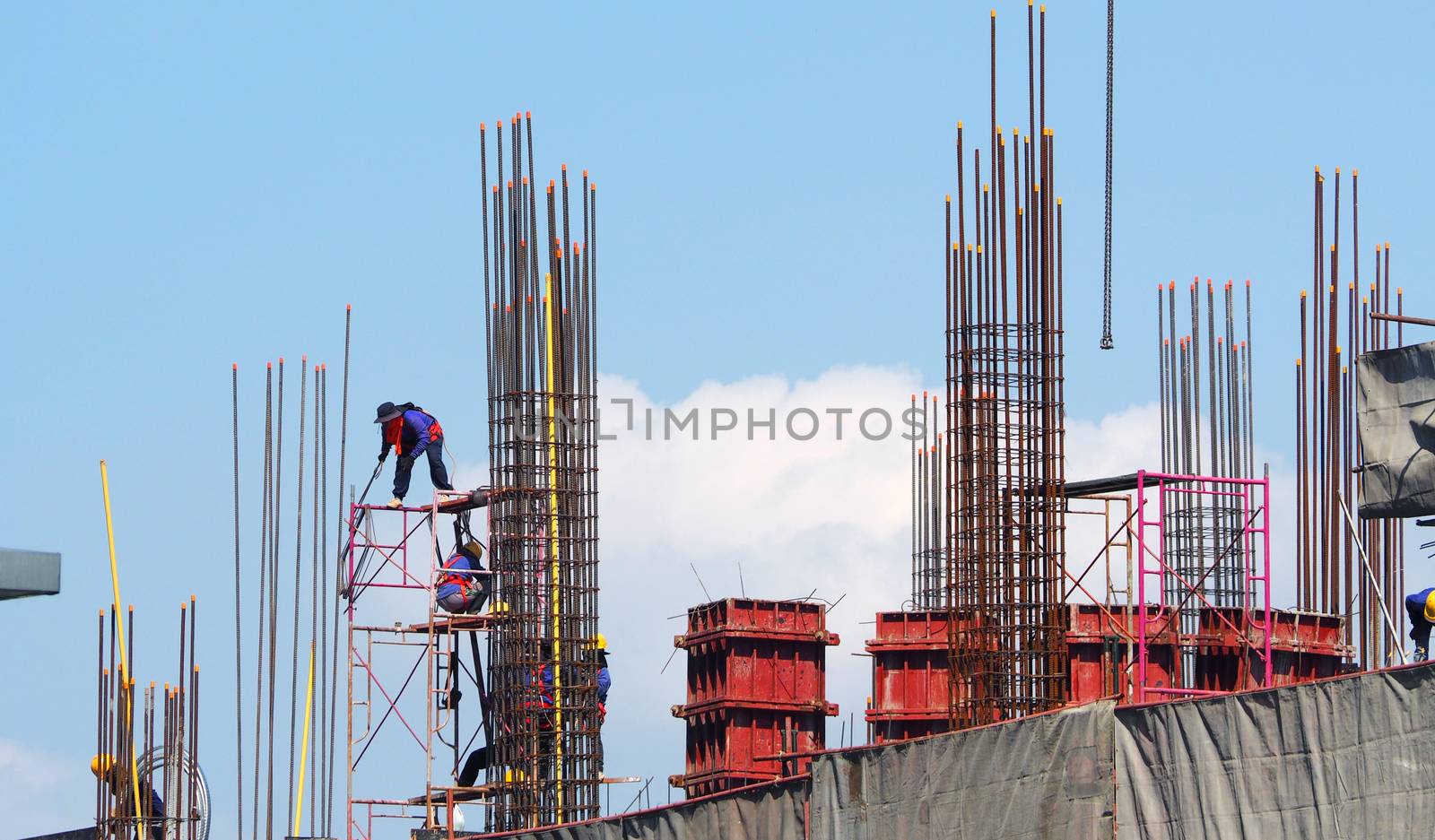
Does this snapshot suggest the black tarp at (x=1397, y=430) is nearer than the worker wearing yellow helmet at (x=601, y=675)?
Yes

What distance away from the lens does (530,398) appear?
1217 inches

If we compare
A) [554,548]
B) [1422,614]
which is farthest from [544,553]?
[1422,614]

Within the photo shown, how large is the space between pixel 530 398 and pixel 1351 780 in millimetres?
15903

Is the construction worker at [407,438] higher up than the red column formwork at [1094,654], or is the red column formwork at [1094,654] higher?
the construction worker at [407,438]

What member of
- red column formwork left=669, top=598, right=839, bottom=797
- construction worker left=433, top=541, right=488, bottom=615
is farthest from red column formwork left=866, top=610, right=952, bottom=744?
construction worker left=433, top=541, right=488, bottom=615

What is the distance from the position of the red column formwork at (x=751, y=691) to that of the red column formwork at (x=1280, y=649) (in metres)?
4.90

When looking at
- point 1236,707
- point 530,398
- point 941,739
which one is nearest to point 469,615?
point 530,398

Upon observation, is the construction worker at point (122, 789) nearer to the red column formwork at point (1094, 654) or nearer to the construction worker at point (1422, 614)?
the red column formwork at point (1094, 654)

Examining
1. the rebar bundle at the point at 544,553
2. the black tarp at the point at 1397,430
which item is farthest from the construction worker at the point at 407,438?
the black tarp at the point at 1397,430

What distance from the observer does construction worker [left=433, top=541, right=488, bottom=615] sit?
98.3 ft

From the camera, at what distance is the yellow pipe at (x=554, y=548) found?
29.8 metres

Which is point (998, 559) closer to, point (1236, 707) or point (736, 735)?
point (736, 735)

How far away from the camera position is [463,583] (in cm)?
3017

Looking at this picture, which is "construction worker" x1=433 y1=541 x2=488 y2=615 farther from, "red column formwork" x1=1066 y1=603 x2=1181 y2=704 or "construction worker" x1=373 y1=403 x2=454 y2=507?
"red column formwork" x1=1066 y1=603 x2=1181 y2=704
